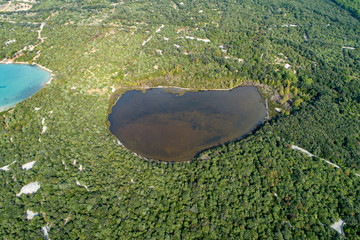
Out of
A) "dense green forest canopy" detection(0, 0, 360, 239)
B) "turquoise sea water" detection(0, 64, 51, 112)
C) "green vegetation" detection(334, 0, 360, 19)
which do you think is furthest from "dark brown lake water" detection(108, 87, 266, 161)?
"green vegetation" detection(334, 0, 360, 19)

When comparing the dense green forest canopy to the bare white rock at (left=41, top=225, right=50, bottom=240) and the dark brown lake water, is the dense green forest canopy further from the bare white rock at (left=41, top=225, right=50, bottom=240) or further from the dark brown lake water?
the dark brown lake water

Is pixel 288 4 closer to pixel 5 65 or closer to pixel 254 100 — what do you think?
pixel 254 100

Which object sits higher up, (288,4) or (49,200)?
(288,4)

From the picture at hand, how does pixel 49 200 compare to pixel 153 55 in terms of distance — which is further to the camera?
pixel 153 55

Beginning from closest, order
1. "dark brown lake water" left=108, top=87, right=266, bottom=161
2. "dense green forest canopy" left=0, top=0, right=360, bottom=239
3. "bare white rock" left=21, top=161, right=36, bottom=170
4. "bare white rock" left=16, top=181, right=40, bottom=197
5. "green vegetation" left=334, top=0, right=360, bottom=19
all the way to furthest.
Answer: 1. "dense green forest canopy" left=0, top=0, right=360, bottom=239
2. "bare white rock" left=16, top=181, right=40, bottom=197
3. "bare white rock" left=21, top=161, right=36, bottom=170
4. "dark brown lake water" left=108, top=87, right=266, bottom=161
5. "green vegetation" left=334, top=0, right=360, bottom=19

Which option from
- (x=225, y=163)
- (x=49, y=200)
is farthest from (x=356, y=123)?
(x=49, y=200)
